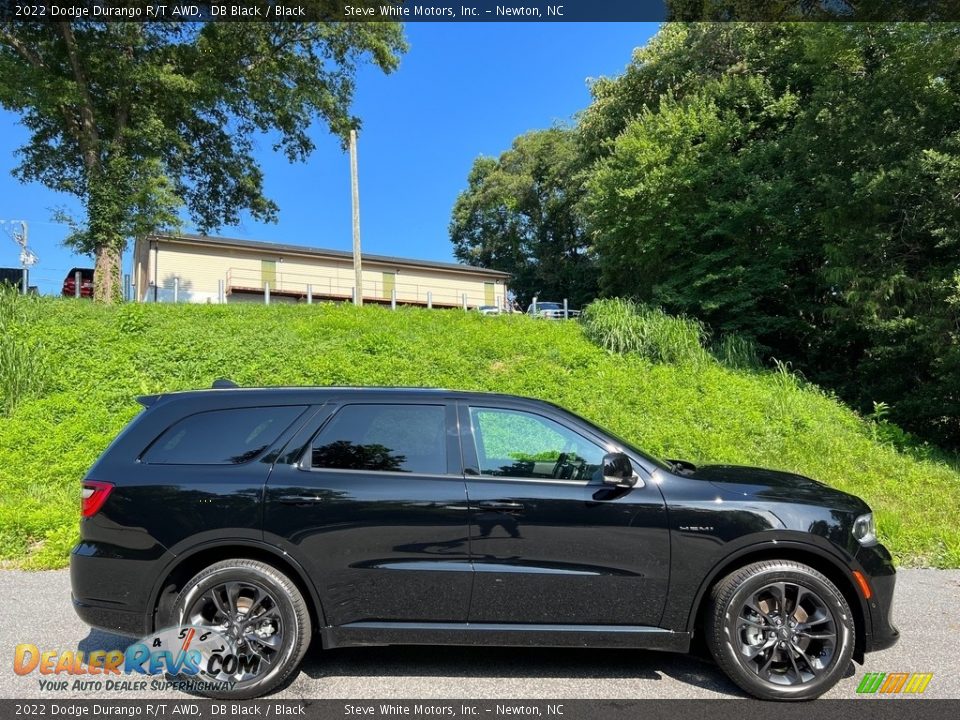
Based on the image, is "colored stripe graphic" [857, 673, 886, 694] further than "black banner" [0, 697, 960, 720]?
Yes

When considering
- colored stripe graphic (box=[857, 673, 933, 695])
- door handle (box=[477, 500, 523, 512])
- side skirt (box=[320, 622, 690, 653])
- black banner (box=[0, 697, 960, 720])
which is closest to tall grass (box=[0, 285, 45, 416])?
black banner (box=[0, 697, 960, 720])

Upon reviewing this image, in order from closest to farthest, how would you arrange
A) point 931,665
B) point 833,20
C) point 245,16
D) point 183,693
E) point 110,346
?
point 183,693, point 931,665, point 110,346, point 833,20, point 245,16

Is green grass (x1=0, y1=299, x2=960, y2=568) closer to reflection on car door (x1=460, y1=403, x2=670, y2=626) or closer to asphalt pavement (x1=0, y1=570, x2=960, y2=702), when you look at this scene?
asphalt pavement (x1=0, y1=570, x2=960, y2=702)

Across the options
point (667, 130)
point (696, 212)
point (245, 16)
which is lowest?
point (696, 212)

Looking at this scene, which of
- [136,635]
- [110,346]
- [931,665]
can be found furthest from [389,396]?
[110,346]

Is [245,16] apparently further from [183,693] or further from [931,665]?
[931,665]

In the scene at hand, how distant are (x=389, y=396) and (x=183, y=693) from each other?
1.96m

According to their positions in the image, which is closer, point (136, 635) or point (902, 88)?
point (136, 635)

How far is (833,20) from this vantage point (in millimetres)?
11461

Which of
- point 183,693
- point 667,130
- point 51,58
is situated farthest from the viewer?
point 51,58

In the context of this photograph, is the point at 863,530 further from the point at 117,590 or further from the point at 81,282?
the point at 81,282

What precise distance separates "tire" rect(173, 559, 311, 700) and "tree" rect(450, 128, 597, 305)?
39.0 metres

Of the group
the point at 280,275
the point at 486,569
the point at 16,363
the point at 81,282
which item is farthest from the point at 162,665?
the point at 280,275

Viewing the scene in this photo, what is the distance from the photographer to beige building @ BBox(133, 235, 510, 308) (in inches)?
1099
